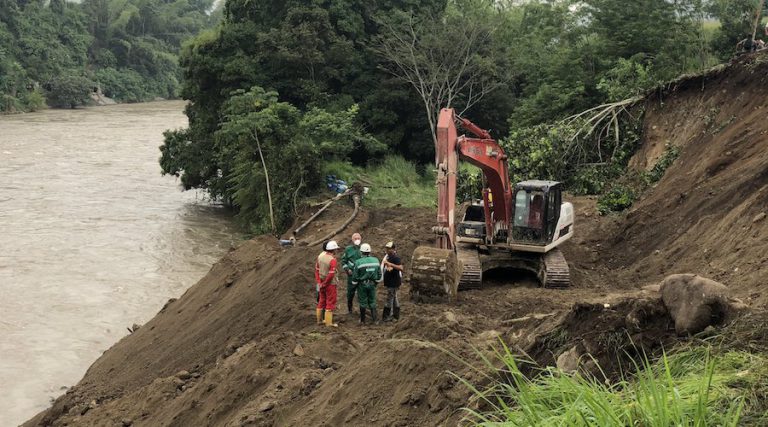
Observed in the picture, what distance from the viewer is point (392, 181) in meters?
29.7

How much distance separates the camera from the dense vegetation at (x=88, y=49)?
77.5 m

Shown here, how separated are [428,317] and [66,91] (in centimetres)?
7531

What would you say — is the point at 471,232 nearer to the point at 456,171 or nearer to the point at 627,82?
the point at 456,171

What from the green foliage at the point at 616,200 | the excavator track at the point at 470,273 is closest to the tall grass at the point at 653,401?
the excavator track at the point at 470,273

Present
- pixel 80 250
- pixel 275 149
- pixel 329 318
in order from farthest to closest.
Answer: pixel 275 149 → pixel 80 250 → pixel 329 318

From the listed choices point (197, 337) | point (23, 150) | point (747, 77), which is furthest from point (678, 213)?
point (23, 150)

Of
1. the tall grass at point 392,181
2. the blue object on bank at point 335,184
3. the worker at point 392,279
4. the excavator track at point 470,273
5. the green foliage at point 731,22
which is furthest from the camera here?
the green foliage at point 731,22

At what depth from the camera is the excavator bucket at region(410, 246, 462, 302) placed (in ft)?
42.0

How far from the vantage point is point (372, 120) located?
3278 centimetres

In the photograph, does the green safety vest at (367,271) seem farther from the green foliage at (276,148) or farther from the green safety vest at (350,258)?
the green foliage at (276,148)

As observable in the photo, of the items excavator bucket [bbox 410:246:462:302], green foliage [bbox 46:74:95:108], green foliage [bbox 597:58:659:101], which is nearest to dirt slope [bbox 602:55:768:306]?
green foliage [bbox 597:58:659:101]

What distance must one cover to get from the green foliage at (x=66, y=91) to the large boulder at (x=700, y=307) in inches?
3110

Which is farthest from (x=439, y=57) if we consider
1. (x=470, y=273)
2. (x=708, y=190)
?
(x=470, y=273)

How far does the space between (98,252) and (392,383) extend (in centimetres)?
2055
